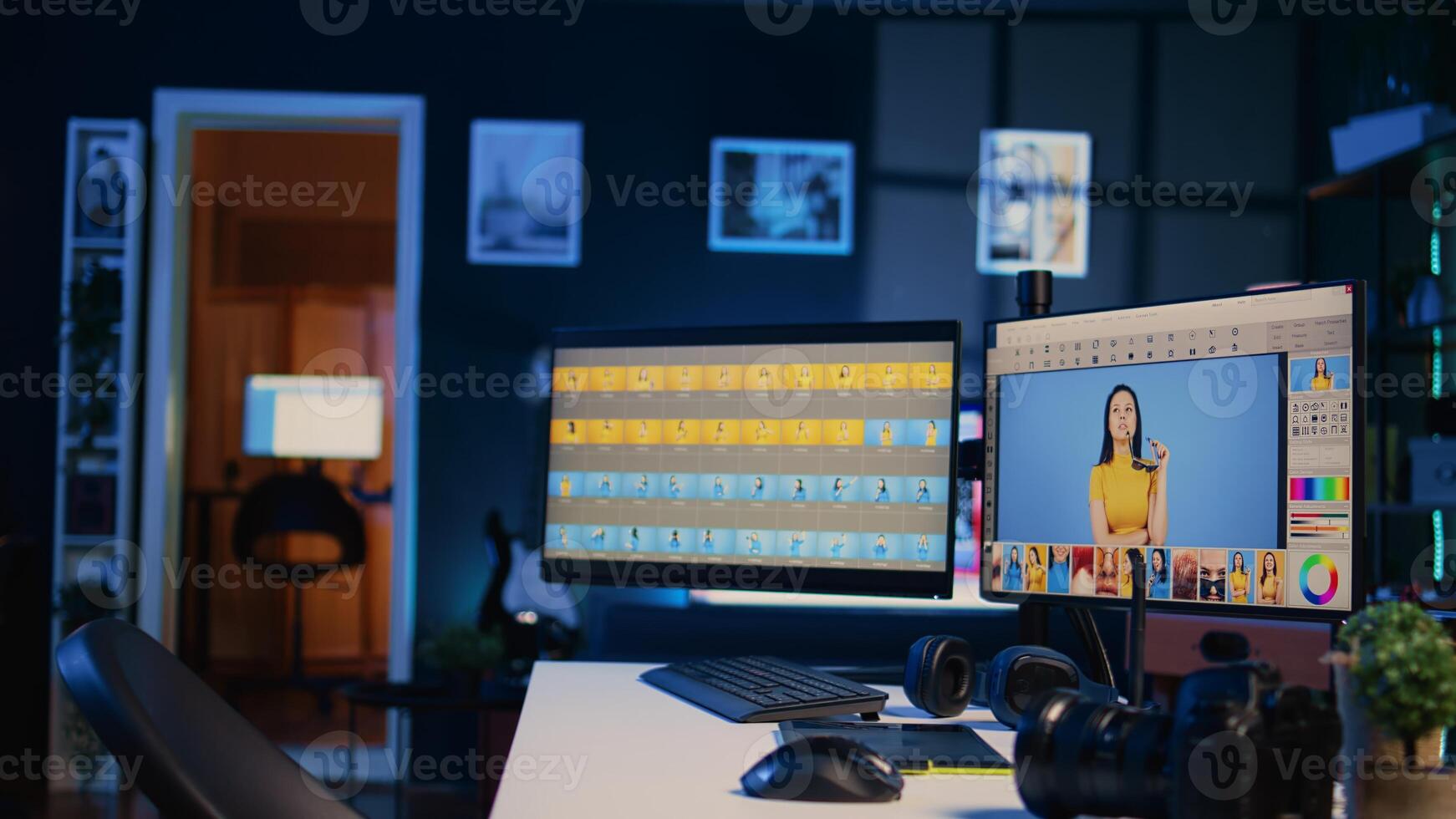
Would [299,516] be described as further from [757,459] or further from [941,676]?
[941,676]

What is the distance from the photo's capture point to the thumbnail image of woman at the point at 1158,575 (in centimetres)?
133

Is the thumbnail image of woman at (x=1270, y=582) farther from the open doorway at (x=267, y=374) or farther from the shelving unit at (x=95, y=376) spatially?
the open doorway at (x=267, y=374)

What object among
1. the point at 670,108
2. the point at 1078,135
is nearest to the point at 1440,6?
the point at 1078,135

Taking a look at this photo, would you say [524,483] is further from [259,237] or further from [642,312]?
[259,237]

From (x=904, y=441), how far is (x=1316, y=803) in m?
0.82

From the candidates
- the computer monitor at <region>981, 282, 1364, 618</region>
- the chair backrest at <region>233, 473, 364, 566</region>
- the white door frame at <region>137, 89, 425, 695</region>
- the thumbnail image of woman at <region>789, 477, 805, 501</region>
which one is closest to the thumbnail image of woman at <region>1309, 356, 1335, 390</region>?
the computer monitor at <region>981, 282, 1364, 618</region>

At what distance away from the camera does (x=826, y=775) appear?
3.28ft

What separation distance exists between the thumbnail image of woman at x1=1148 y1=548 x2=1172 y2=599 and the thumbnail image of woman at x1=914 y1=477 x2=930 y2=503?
32 centimetres

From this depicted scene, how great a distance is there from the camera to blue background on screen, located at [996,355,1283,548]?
1.28 m

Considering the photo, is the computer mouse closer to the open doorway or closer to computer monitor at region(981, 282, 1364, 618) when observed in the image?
computer monitor at region(981, 282, 1364, 618)

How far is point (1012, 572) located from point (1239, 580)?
0.93 feet

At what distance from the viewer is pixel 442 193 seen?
13.9 ft

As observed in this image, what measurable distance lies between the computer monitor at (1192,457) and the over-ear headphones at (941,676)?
0.36 feet

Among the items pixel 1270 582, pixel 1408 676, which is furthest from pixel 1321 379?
pixel 1408 676
